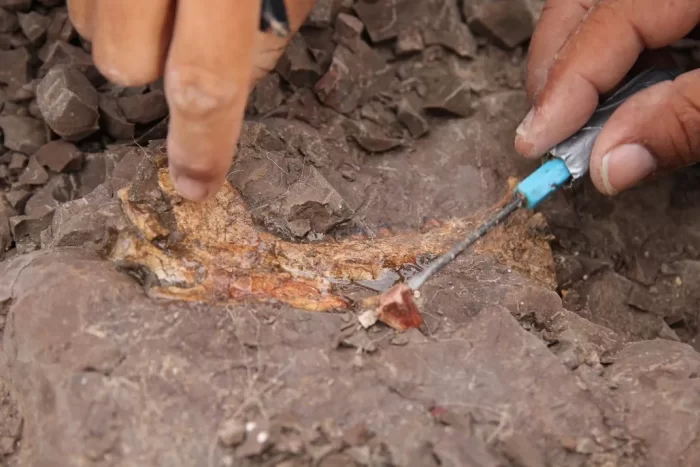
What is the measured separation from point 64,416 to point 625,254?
6.45ft

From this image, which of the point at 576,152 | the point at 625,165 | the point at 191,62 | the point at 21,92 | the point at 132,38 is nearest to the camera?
the point at 191,62

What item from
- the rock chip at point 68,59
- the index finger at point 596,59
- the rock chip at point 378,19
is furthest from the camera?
the rock chip at point 378,19

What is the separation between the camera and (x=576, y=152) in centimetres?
213

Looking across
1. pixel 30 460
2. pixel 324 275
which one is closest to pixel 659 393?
pixel 324 275

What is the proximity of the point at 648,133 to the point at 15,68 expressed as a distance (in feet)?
7.35

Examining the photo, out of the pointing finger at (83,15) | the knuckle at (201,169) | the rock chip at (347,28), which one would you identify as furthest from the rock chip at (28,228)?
the rock chip at (347,28)

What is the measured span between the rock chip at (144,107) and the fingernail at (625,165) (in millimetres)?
1508

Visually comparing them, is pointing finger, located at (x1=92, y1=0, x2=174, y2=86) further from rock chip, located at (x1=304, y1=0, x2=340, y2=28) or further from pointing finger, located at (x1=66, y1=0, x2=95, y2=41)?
rock chip, located at (x1=304, y1=0, x2=340, y2=28)

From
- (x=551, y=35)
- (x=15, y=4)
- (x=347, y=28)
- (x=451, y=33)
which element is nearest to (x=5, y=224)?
(x=15, y=4)

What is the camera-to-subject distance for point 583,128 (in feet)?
7.19

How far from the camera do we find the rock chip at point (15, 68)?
8.25ft

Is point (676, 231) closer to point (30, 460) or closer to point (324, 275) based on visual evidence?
point (324, 275)

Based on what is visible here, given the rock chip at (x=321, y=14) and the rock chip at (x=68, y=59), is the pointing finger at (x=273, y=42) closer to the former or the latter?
the rock chip at (x=321, y=14)

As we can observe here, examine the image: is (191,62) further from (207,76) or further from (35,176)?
(35,176)
